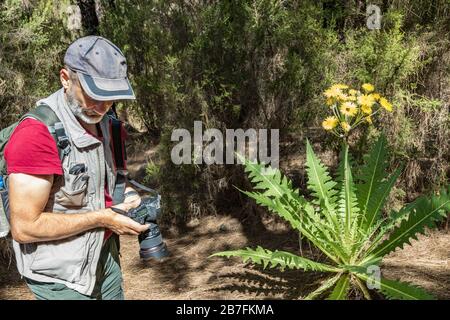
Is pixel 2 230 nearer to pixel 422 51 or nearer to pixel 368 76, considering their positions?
pixel 368 76

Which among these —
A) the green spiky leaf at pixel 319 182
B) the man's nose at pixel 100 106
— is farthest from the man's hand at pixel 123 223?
the green spiky leaf at pixel 319 182

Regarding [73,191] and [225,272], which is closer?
[73,191]

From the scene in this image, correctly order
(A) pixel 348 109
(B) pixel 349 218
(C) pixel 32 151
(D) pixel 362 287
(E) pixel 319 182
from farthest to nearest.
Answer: (E) pixel 319 182
(B) pixel 349 218
(D) pixel 362 287
(A) pixel 348 109
(C) pixel 32 151

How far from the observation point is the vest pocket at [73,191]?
1.81 metres

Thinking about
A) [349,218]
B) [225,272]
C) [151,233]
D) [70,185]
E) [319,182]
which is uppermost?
[70,185]

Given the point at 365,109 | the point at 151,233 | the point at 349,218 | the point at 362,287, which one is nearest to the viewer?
the point at 151,233

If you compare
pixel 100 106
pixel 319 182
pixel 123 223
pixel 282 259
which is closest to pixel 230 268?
pixel 282 259

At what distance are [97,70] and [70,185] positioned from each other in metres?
0.45

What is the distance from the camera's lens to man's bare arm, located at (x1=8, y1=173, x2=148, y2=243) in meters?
1.68

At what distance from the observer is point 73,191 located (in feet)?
5.96

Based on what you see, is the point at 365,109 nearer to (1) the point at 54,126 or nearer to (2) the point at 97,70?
(2) the point at 97,70

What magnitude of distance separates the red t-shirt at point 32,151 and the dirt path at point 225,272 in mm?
2368

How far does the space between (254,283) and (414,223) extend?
136 cm

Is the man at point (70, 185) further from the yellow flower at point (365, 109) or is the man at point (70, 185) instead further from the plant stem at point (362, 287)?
the plant stem at point (362, 287)
